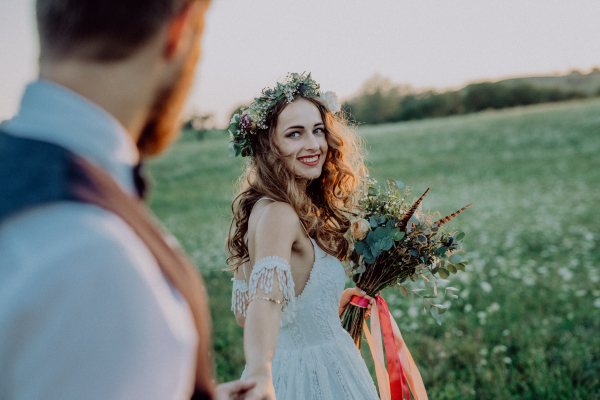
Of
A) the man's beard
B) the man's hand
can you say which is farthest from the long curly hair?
the man's beard

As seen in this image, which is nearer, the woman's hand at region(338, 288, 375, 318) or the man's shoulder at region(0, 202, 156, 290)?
the man's shoulder at region(0, 202, 156, 290)

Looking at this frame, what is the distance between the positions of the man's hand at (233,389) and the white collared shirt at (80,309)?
0.65m

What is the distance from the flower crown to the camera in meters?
2.85

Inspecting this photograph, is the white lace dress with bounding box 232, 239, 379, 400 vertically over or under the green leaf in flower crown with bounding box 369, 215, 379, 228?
under

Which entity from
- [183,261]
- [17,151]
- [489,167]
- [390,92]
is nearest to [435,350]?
[183,261]

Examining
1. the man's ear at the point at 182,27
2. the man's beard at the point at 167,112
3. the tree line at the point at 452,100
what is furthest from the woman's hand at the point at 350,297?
the tree line at the point at 452,100

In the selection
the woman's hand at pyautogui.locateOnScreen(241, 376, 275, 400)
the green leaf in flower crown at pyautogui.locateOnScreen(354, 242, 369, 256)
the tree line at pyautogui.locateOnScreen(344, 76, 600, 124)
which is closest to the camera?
the woman's hand at pyautogui.locateOnScreen(241, 376, 275, 400)

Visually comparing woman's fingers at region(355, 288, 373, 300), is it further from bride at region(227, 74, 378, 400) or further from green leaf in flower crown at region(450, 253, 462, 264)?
green leaf in flower crown at region(450, 253, 462, 264)

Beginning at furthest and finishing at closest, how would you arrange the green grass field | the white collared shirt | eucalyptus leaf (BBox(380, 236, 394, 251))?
the green grass field, eucalyptus leaf (BBox(380, 236, 394, 251)), the white collared shirt

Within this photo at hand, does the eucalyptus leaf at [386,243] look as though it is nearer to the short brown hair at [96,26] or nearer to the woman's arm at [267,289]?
the woman's arm at [267,289]

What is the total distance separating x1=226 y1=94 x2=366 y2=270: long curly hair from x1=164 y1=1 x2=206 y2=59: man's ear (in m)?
1.68

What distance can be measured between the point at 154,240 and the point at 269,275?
1314mm

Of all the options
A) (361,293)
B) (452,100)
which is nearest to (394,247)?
(361,293)

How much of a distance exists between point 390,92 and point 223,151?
→ 37.6 meters
